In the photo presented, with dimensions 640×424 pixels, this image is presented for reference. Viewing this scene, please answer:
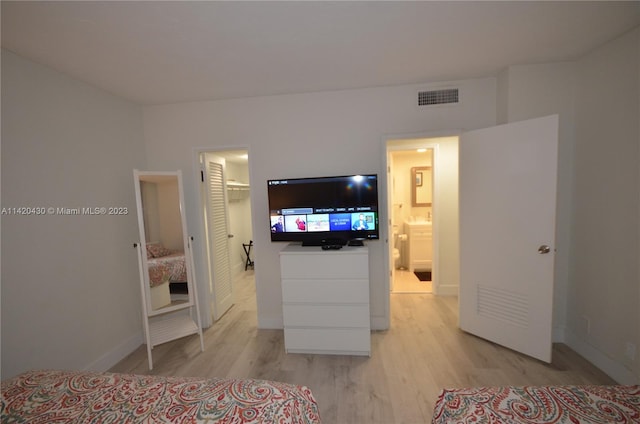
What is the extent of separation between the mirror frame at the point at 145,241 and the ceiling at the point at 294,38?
2.75ft

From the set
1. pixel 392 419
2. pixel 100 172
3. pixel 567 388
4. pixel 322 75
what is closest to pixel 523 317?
pixel 567 388

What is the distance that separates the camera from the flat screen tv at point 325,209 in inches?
95.5

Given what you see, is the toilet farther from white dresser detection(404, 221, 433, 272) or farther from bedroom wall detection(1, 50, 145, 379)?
bedroom wall detection(1, 50, 145, 379)

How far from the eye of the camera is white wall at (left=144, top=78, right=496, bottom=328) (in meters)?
Result: 2.58

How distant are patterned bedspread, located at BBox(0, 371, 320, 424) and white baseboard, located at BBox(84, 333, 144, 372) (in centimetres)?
122

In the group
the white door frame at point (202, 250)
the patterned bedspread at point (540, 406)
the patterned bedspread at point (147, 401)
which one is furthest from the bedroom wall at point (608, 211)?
the white door frame at point (202, 250)

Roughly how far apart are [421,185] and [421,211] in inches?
19.0

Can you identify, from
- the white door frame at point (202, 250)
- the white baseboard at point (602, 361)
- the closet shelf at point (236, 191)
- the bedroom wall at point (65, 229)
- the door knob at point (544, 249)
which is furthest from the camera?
the closet shelf at point (236, 191)

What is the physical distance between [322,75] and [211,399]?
7.93ft

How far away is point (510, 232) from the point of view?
7.33 ft

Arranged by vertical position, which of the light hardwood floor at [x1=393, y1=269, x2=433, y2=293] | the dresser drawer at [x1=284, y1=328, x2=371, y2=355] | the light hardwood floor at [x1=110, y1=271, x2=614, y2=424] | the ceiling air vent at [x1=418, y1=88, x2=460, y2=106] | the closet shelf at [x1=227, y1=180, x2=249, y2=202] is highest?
the ceiling air vent at [x1=418, y1=88, x2=460, y2=106]

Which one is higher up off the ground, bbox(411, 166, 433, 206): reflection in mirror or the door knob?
bbox(411, 166, 433, 206): reflection in mirror

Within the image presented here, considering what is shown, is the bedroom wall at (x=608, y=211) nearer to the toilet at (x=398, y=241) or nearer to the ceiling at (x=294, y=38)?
the ceiling at (x=294, y=38)

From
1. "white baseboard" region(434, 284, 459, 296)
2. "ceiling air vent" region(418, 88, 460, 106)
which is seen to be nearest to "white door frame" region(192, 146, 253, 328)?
"ceiling air vent" region(418, 88, 460, 106)
